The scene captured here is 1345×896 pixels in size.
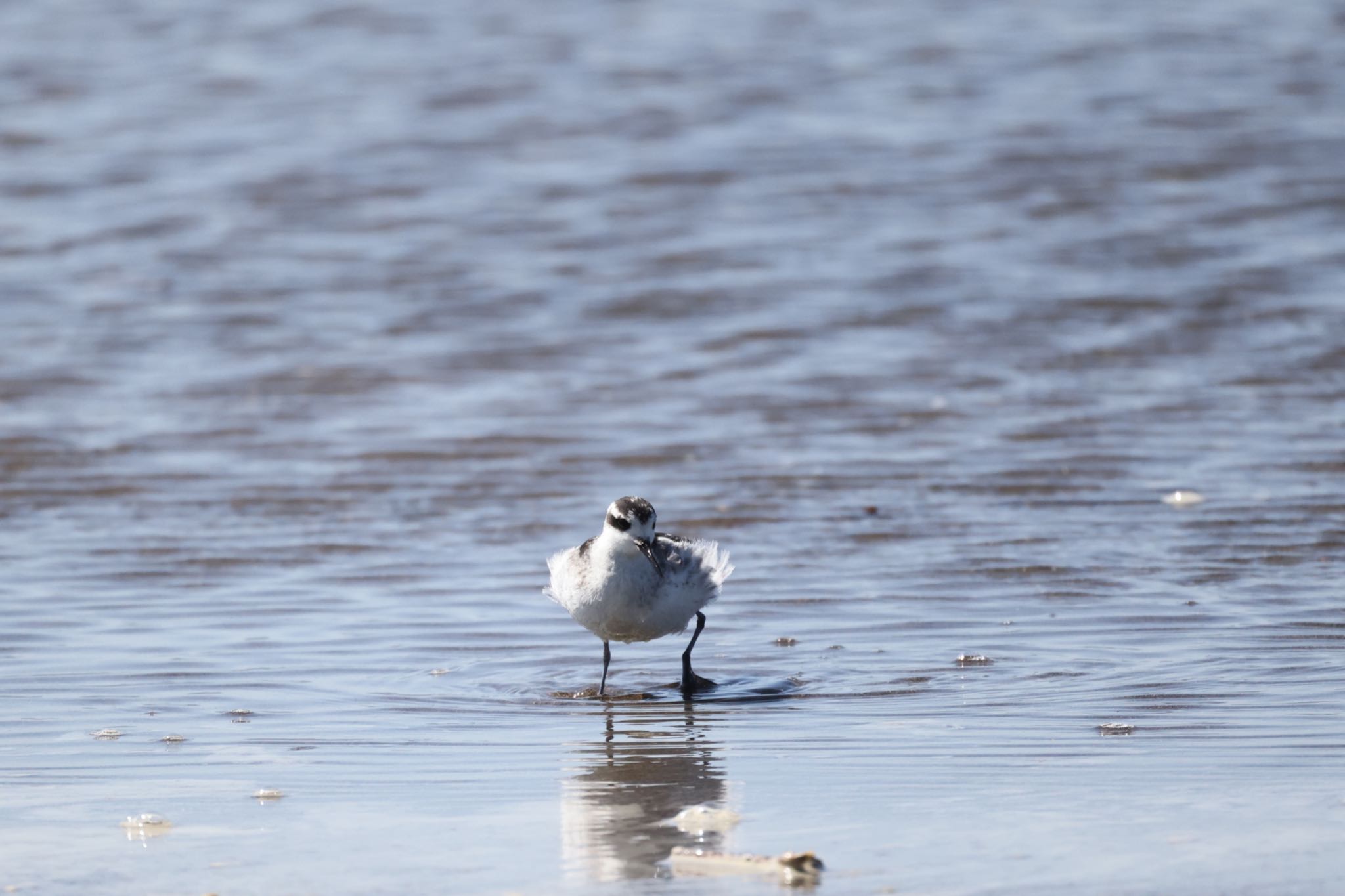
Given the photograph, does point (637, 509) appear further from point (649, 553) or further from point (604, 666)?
point (604, 666)

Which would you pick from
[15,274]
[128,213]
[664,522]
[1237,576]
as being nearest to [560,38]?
[128,213]

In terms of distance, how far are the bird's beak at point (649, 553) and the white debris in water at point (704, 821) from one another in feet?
6.50

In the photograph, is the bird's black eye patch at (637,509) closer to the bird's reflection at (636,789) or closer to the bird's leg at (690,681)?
the bird's leg at (690,681)

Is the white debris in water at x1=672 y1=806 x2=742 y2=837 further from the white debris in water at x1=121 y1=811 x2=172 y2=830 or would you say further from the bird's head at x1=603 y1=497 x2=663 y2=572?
the bird's head at x1=603 y1=497 x2=663 y2=572

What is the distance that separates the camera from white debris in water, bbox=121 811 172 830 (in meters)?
4.91

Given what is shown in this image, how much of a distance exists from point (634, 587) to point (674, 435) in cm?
457

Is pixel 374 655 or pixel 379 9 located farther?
pixel 379 9

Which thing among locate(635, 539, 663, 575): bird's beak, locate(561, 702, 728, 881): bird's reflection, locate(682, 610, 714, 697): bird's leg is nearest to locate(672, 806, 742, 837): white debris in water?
locate(561, 702, 728, 881): bird's reflection

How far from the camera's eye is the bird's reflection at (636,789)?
4633 millimetres

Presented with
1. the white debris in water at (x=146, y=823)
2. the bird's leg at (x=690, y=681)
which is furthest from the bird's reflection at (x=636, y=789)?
the white debris in water at (x=146, y=823)

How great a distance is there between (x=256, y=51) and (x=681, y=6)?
534cm

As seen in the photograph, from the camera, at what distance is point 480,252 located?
1631 centimetres

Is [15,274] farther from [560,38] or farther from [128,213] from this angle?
[560,38]

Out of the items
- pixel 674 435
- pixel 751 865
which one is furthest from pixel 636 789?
pixel 674 435
